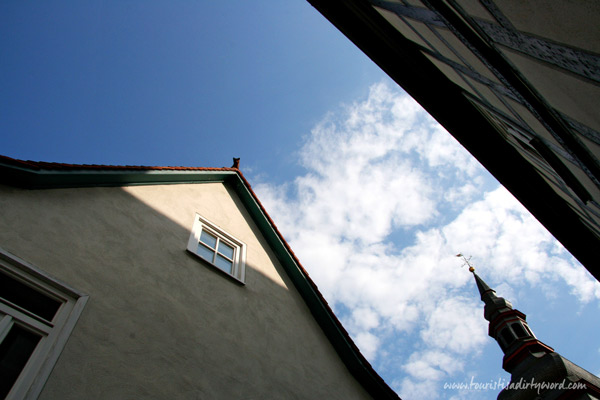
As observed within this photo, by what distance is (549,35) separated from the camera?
7.16 feet

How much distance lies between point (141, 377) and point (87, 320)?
3.29 ft

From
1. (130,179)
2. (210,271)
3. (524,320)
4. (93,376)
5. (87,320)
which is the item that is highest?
(524,320)

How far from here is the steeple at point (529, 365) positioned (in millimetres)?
16406

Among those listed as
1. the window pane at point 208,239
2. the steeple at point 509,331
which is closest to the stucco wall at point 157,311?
the window pane at point 208,239

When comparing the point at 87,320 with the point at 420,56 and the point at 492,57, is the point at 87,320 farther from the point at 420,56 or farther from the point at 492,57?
the point at 420,56

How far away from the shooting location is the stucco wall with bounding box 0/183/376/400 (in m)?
4.61

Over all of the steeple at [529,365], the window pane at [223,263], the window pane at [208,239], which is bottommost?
the window pane at [223,263]

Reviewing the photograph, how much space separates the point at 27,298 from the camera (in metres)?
4.43

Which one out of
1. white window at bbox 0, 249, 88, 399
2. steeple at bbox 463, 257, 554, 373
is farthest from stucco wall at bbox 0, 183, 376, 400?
steeple at bbox 463, 257, 554, 373

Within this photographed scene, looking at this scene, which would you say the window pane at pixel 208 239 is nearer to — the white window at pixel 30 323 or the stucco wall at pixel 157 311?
the stucco wall at pixel 157 311

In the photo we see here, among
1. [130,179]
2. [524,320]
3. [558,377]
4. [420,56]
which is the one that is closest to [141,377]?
[130,179]

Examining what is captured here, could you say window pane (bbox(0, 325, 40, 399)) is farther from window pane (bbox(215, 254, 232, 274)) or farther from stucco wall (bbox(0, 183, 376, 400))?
window pane (bbox(215, 254, 232, 274))

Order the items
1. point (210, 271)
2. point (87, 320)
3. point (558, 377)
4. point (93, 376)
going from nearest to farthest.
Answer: point (93, 376) < point (87, 320) < point (210, 271) < point (558, 377)

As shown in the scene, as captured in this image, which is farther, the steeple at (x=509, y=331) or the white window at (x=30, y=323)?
the steeple at (x=509, y=331)
